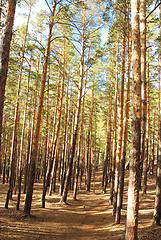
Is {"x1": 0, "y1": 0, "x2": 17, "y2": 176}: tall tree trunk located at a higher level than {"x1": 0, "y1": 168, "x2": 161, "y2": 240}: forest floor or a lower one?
higher

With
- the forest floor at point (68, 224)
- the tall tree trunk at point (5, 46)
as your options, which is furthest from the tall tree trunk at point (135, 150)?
the tall tree trunk at point (5, 46)

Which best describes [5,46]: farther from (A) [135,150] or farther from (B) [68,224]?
(B) [68,224]

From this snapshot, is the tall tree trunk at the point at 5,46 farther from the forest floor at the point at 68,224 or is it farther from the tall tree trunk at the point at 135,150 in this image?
the forest floor at the point at 68,224

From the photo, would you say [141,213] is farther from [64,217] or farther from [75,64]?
[75,64]

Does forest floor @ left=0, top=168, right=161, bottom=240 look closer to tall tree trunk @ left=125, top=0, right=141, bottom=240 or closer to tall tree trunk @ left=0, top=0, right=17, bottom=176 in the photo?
A: tall tree trunk @ left=125, top=0, right=141, bottom=240

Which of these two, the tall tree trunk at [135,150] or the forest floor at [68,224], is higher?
the tall tree trunk at [135,150]

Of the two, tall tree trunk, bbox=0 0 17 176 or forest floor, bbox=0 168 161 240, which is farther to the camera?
forest floor, bbox=0 168 161 240

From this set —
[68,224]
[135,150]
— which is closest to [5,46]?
[135,150]

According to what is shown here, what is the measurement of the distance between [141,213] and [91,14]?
12.9 m

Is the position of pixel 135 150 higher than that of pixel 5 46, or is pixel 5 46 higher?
pixel 5 46

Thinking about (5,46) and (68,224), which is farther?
(68,224)

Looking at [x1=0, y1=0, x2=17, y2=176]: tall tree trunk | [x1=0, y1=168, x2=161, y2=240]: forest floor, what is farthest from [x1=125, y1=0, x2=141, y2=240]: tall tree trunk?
[x1=0, y1=0, x2=17, y2=176]: tall tree trunk

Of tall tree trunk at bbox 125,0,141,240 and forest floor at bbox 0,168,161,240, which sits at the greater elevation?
tall tree trunk at bbox 125,0,141,240

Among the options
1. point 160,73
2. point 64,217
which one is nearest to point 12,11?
point 64,217
